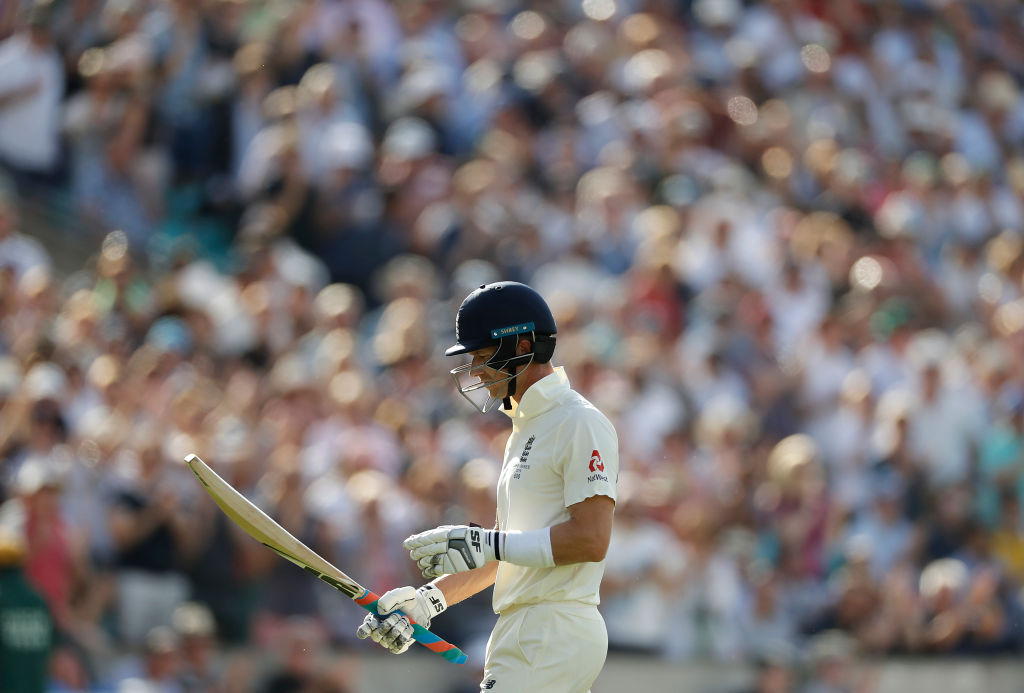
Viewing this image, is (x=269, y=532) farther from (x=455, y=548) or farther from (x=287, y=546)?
(x=455, y=548)

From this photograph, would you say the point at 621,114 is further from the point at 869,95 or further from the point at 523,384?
the point at 523,384

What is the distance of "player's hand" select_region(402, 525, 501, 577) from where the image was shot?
6.25 meters

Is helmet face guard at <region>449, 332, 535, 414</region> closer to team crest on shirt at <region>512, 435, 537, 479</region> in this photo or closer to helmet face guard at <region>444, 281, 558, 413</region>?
helmet face guard at <region>444, 281, 558, 413</region>

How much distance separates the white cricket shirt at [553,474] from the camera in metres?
6.27

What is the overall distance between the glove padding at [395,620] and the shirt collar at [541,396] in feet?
2.87

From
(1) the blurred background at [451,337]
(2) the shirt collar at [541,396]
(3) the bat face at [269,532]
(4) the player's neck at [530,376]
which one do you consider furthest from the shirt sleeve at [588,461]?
(1) the blurred background at [451,337]

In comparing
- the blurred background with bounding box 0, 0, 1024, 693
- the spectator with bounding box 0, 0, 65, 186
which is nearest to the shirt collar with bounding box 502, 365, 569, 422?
the blurred background with bounding box 0, 0, 1024, 693

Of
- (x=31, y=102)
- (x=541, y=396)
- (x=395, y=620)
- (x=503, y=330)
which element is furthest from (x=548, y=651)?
(x=31, y=102)

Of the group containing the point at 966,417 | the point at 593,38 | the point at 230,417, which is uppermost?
the point at 593,38

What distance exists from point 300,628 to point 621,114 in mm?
8030

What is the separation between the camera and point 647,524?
12969 millimetres

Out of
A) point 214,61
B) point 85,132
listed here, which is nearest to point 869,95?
point 214,61

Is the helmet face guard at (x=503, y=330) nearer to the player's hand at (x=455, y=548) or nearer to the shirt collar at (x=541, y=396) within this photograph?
the shirt collar at (x=541, y=396)

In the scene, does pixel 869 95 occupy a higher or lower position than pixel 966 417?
higher
